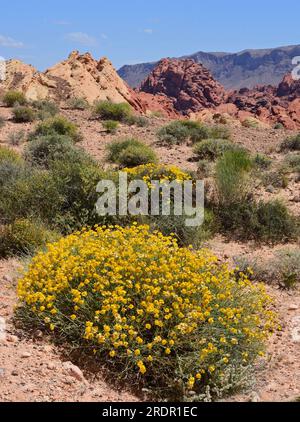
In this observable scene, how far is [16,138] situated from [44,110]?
197 inches

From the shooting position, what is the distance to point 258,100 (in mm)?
77438

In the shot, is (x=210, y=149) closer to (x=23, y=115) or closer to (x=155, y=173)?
(x=155, y=173)

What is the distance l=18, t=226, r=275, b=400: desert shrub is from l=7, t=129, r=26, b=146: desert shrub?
9.28m

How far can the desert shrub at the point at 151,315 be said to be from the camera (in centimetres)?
418

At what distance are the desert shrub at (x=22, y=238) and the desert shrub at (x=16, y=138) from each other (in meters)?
7.41

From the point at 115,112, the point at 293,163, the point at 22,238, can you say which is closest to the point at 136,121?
the point at 115,112

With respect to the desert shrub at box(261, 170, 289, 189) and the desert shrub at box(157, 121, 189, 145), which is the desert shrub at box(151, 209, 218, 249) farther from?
the desert shrub at box(157, 121, 189, 145)

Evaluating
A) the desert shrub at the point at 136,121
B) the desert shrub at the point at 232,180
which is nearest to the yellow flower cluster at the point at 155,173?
the desert shrub at the point at 232,180

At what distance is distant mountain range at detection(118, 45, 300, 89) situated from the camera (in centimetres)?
16343

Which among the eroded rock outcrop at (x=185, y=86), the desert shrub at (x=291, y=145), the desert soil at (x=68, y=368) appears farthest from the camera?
the eroded rock outcrop at (x=185, y=86)

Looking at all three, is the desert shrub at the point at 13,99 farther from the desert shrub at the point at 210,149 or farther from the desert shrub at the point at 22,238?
the desert shrub at the point at 22,238

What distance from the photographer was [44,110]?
1858cm

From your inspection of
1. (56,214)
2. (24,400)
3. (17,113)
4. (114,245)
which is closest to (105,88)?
(17,113)

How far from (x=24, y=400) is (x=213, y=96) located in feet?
271
